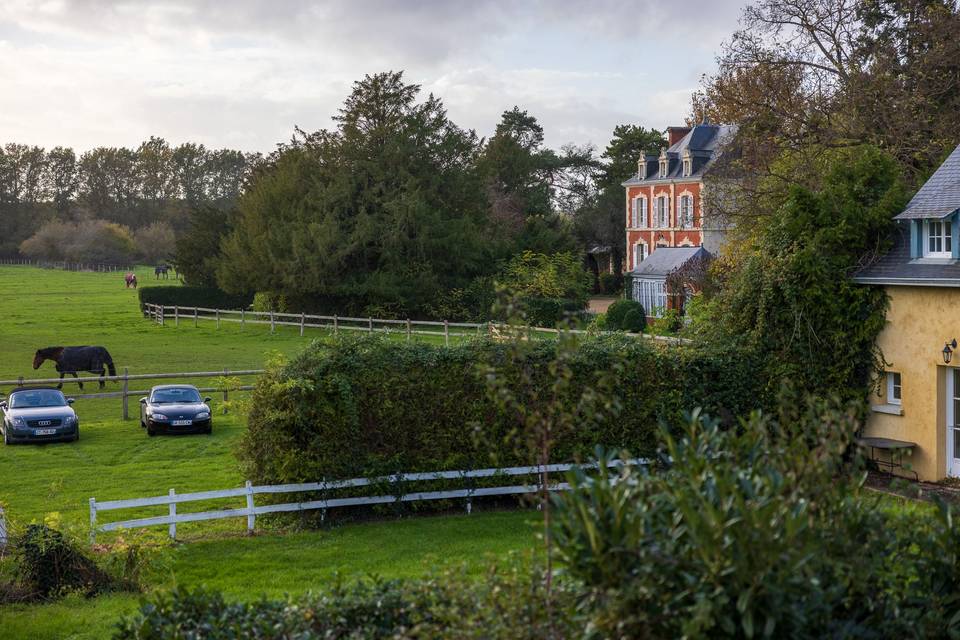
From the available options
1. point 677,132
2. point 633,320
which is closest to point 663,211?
point 677,132

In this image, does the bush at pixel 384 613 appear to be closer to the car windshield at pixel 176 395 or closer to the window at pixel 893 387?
the window at pixel 893 387

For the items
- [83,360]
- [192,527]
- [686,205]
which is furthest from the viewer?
[686,205]

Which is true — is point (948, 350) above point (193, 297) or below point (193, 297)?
below

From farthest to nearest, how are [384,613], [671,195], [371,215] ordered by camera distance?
[671,195] < [371,215] < [384,613]

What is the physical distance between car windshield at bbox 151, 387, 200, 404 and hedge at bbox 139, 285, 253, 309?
31.3 metres

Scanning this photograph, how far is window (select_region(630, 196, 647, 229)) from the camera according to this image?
6419cm

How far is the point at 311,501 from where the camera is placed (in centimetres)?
1530

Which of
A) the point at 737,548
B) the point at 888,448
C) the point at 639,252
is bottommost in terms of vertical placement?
the point at 888,448

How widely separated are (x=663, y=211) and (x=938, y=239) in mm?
44944

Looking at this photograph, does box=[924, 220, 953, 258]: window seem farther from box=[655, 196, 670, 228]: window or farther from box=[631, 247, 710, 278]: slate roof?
box=[655, 196, 670, 228]: window

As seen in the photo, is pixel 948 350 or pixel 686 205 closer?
pixel 948 350

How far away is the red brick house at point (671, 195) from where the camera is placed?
58312mm

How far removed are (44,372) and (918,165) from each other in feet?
93.2

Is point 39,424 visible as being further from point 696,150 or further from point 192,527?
point 696,150
